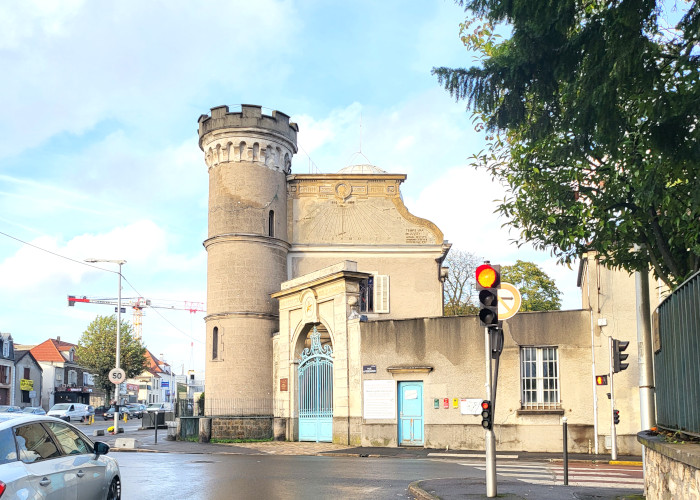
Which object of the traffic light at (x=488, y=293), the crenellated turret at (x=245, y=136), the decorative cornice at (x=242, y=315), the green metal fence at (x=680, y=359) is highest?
the crenellated turret at (x=245, y=136)

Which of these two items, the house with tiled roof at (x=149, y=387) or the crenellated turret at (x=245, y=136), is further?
the house with tiled roof at (x=149, y=387)

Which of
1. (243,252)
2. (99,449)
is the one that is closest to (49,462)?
(99,449)

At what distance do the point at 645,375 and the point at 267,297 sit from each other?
69.3 ft

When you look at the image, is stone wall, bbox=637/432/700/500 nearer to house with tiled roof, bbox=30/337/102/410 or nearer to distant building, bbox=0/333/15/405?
distant building, bbox=0/333/15/405

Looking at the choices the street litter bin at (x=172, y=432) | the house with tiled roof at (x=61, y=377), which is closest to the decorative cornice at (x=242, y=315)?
the street litter bin at (x=172, y=432)

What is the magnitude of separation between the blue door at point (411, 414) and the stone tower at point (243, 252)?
7895 millimetres

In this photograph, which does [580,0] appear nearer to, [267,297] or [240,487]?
[240,487]

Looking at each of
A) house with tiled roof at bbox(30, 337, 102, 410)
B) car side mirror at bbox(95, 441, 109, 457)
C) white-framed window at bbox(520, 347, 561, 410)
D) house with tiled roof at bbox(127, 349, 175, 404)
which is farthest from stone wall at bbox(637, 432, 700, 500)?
house with tiled roof at bbox(127, 349, 175, 404)

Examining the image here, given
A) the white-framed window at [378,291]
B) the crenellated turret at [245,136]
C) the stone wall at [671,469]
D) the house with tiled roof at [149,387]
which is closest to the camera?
the stone wall at [671,469]

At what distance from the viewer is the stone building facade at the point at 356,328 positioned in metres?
23.4

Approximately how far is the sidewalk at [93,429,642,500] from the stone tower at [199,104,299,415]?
3185 millimetres

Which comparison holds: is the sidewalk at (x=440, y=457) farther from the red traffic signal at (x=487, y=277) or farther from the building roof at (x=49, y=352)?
the building roof at (x=49, y=352)

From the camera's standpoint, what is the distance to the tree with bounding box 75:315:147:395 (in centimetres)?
6781

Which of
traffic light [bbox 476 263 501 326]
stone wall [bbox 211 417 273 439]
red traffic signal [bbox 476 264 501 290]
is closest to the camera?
traffic light [bbox 476 263 501 326]
